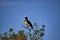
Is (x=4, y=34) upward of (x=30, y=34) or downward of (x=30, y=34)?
upward

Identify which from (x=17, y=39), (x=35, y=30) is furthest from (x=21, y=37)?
(x=35, y=30)

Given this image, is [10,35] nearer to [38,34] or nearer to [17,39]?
[17,39]

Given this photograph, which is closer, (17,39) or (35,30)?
(35,30)

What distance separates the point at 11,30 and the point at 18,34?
15.3 inches

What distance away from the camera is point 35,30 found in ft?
21.6

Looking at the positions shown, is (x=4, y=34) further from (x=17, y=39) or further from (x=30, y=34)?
(x=30, y=34)

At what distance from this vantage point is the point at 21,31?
7.01 meters

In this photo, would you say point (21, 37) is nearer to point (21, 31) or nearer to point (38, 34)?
point (21, 31)

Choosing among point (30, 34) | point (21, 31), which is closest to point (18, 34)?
point (21, 31)

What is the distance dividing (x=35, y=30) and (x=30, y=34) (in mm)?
252

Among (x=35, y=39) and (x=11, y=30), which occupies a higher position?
(x=11, y=30)

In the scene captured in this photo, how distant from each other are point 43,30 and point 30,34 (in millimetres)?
547

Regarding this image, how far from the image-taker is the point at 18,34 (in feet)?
23.2

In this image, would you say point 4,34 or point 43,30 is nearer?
point 43,30
